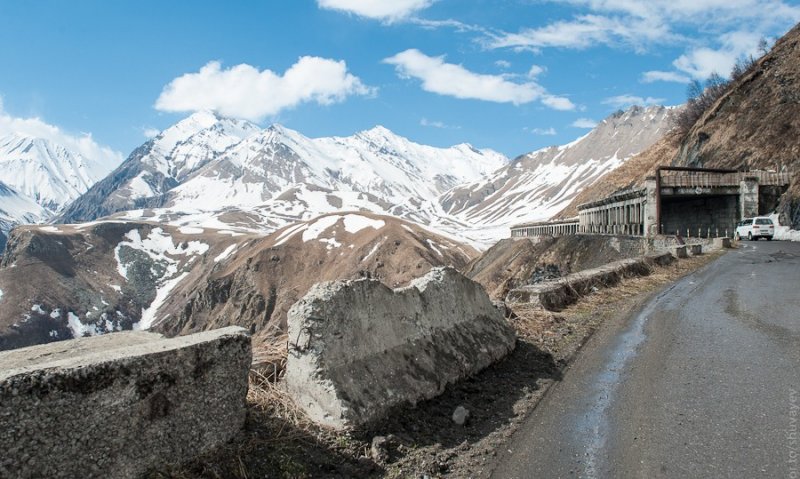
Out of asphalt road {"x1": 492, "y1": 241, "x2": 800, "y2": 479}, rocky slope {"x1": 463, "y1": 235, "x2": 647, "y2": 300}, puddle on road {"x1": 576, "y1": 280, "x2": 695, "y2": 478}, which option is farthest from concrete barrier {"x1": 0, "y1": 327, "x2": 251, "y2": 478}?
rocky slope {"x1": 463, "y1": 235, "x2": 647, "y2": 300}

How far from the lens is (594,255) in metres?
44.5

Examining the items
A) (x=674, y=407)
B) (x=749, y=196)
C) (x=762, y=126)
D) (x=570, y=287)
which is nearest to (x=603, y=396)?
(x=674, y=407)

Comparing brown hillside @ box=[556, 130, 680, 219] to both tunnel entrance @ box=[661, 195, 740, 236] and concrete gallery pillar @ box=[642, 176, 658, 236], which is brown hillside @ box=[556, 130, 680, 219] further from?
concrete gallery pillar @ box=[642, 176, 658, 236]

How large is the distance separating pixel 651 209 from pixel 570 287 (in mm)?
37237

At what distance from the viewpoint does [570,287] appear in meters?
12.2

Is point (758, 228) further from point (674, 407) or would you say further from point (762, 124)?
point (674, 407)

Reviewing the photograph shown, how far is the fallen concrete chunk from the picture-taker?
5066 mm

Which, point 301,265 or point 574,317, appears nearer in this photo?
point 574,317

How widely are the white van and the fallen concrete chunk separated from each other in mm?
38988

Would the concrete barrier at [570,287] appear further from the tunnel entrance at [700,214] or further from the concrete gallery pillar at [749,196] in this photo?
the tunnel entrance at [700,214]

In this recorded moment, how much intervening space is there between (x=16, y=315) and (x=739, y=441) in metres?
232

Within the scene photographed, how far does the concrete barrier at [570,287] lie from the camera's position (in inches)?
431

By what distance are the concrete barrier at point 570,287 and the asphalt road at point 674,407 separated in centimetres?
139

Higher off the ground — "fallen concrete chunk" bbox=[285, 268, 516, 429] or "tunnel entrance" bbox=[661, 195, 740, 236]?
"tunnel entrance" bbox=[661, 195, 740, 236]
